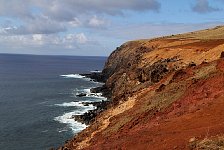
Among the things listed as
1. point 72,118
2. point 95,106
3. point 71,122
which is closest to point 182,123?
point 71,122

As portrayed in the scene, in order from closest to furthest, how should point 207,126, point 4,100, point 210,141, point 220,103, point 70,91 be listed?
point 210,141
point 207,126
point 220,103
point 4,100
point 70,91

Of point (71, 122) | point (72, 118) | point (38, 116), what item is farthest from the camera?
point (38, 116)

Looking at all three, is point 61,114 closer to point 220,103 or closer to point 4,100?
point 4,100

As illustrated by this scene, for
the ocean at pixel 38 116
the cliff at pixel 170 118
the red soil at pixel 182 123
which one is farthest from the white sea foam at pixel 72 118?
the red soil at pixel 182 123

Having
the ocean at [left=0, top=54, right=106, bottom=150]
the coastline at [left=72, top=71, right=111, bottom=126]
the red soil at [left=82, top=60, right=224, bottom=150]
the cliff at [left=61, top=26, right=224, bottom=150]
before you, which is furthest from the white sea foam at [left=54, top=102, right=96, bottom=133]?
the red soil at [left=82, top=60, right=224, bottom=150]

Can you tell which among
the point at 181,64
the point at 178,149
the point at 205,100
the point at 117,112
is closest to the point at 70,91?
the point at 181,64

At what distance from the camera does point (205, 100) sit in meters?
34.5

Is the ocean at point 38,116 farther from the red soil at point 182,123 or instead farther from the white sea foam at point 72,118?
the red soil at point 182,123

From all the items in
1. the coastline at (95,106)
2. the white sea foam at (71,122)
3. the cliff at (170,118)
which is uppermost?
the cliff at (170,118)

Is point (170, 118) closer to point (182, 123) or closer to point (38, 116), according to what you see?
point (182, 123)

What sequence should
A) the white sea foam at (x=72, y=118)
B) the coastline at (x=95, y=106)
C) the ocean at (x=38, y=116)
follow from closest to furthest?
the ocean at (x=38, y=116), the white sea foam at (x=72, y=118), the coastline at (x=95, y=106)

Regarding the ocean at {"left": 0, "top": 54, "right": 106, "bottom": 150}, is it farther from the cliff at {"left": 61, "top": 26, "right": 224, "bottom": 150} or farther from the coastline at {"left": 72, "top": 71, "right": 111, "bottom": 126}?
the cliff at {"left": 61, "top": 26, "right": 224, "bottom": 150}

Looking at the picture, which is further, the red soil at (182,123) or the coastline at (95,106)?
the coastline at (95,106)

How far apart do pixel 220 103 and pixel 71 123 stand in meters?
44.4
